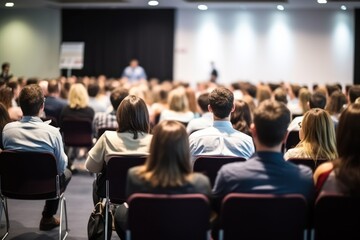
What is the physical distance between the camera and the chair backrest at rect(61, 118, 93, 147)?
6.80 metres

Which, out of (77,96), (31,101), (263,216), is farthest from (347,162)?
(77,96)

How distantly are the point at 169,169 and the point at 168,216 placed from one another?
0.82ft

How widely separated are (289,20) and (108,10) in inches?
249

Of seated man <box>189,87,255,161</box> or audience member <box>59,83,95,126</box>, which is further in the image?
audience member <box>59,83,95,126</box>

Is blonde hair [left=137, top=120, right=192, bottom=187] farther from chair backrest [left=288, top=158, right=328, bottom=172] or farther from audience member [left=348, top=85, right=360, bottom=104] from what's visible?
audience member [left=348, top=85, right=360, bottom=104]

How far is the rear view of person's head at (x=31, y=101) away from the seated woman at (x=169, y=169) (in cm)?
189

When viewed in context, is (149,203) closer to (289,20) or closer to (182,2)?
(182,2)

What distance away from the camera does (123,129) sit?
13.0ft

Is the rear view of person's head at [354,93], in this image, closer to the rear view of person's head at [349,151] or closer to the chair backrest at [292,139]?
the chair backrest at [292,139]

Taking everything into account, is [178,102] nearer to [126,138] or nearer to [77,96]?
[77,96]

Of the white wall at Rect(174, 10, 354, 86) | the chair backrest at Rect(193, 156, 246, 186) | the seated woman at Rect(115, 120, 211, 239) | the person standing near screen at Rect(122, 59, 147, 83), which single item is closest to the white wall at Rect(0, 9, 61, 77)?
the person standing near screen at Rect(122, 59, 147, 83)

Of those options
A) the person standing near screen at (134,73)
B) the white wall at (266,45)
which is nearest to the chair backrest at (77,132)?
the person standing near screen at (134,73)

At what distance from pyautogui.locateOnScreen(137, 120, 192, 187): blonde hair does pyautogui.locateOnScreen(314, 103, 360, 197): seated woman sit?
0.81 meters

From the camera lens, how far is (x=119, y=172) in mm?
3748
